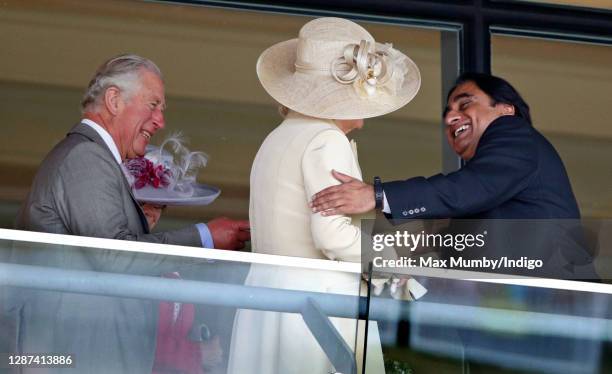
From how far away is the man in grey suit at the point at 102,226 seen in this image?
3.76 metres

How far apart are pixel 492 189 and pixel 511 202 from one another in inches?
4.5

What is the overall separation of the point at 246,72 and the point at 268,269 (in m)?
2.97

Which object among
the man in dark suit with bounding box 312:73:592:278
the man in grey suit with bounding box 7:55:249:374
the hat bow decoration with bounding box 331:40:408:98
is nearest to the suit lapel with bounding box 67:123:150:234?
the man in grey suit with bounding box 7:55:249:374

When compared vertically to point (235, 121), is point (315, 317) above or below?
below

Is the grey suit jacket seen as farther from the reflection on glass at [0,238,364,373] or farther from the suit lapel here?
the suit lapel

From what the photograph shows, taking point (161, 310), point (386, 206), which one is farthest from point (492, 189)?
point (161, 310)

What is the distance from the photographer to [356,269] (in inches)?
153

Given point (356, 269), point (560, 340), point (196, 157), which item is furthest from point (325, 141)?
point (196, 157)

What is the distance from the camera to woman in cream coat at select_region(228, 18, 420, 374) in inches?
151

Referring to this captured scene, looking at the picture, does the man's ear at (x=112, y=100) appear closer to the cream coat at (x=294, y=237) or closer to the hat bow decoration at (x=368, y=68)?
the cream coat at (x=294, y=237)

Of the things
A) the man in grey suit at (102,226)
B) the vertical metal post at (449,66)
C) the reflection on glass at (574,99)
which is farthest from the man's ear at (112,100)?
the reflection on glass at (574,99)

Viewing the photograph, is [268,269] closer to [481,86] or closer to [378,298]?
[378,298]

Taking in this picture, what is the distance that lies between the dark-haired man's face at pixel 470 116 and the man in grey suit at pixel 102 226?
2.61ft

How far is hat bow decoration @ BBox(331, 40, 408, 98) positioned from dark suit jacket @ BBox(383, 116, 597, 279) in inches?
12.8
